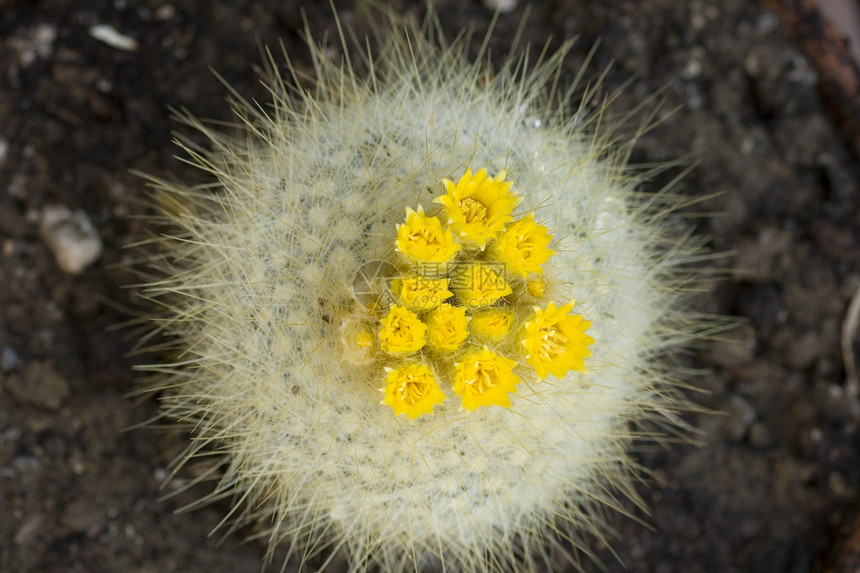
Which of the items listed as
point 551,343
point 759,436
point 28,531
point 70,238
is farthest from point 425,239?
point 759,436

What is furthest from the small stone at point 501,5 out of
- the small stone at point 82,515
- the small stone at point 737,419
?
the small stone at point 82,515

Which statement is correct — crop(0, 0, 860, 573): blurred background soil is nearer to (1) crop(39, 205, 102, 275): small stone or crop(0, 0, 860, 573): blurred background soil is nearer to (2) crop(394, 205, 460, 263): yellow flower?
(1) crop(39, 205, 102, 275): small stone

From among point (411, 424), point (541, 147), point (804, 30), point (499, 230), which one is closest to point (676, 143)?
point (804, 30)

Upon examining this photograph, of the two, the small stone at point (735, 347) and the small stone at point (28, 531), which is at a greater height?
the small stone at point (735, 347)

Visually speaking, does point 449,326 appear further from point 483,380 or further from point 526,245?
point 526,245

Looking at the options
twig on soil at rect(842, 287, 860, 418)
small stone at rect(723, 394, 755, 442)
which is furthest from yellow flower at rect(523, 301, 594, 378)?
twig on soil at rect(842, 287, 860, 418)

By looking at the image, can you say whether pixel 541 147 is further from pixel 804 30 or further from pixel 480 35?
pixel 804 30

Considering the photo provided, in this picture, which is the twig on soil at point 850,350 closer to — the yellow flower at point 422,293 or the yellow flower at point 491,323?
the yellow flower at point 491,323
